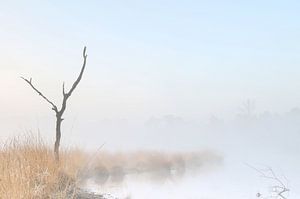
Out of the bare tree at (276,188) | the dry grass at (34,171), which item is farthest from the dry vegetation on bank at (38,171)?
the bare tree at (276,188)

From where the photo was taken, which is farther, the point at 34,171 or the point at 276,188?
the point at 276,188

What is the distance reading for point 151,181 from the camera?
37.7 feet

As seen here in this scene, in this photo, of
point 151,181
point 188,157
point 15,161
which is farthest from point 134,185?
point 188,157

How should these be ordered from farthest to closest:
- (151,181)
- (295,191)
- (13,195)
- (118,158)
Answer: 1. (118,158)
2. (151,181)
3. (295,191)
4. (13,195)

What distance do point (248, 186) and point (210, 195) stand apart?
6.29 feet

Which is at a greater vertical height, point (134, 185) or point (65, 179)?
point (65, 179)

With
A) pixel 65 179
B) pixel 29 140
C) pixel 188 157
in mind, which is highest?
pixel 29 140

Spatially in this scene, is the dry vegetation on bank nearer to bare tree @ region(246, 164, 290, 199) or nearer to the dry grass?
the dry grass

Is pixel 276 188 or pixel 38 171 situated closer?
pixel 38 171

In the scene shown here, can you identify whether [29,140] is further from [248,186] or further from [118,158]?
[118,158]

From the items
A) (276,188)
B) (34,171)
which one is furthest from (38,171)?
(276,188)

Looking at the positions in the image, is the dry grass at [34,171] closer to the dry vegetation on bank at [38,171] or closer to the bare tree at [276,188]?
the dry vegetation on bank at [38,171]

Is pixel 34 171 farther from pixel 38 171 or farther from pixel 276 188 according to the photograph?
pixel 276 188

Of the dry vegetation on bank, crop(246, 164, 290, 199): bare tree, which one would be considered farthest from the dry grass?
crop(246, 164, 290, 199): bare tree
